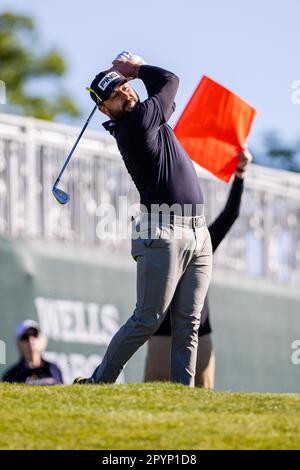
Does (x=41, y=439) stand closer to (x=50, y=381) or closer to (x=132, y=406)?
(x=132, y=406)

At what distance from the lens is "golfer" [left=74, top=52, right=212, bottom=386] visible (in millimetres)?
8125

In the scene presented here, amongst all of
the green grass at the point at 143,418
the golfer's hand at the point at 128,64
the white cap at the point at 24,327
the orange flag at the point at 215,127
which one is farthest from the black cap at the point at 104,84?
the white cap at the point at 24,327

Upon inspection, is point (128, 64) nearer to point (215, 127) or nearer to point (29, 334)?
point (215, 127)

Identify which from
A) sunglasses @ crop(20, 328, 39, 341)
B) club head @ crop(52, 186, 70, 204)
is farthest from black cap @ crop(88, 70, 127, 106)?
sunglasses @ crop(20, 328, 39, 341)

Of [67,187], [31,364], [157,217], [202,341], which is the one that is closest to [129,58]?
[157,217]

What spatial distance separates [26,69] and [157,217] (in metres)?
31.8

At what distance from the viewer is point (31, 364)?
40.7 feet

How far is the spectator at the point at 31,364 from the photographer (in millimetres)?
11969

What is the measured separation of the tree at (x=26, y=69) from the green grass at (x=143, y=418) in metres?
30.7

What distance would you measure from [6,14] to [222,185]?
22925 mm

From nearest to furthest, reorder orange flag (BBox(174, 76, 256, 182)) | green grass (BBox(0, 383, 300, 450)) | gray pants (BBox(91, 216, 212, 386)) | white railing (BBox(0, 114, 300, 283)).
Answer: green grass (BBox(0, 383, 300, 450)) < gray pants (BBox(91, 216, 212, 386)) < orange flag (BBox(174, 76, 256, 182)) < white railing (BBox(0, 114, 300, 283))

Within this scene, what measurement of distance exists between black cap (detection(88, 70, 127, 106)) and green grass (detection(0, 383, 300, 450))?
1826 millimetres

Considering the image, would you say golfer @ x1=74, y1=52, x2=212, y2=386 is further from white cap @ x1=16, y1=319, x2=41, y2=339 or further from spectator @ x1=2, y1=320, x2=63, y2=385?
white cap @ x1=16, y1=319, x2=41, y2=339

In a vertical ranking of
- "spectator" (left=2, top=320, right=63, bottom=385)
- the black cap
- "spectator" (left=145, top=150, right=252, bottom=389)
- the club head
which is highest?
the black cap
